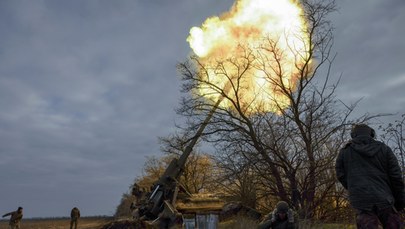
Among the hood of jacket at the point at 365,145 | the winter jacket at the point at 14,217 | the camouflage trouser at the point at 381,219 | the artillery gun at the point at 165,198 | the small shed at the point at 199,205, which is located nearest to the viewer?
the camouflage trouser at the point at 381,219

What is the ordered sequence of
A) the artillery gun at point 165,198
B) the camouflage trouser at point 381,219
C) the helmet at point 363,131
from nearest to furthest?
the camouflage trouser at point 381,219 → the helmet at point 363,131 → the artillery gun at point 165,198

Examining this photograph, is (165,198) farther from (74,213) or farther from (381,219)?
(381,219)

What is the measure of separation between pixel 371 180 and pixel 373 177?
49mm

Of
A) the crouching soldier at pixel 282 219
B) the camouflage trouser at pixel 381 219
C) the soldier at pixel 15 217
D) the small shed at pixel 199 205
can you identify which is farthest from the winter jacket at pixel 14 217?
the camouflage trouser at pixel 381 219

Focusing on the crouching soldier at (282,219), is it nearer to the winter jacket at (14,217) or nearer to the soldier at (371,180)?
the soldier at (371,180)

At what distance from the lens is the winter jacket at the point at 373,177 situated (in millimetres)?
5480

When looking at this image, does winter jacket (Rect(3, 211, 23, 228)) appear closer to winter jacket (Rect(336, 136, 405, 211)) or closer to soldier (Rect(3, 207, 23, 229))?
soldier (Rect(3, 207, 23, 229))

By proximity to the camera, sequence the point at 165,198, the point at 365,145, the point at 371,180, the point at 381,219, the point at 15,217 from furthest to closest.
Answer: the point at 15,217, the point at 165,198, the point at 365,145, the point at 371,180, the point at 381,219

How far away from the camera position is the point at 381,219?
5.46m

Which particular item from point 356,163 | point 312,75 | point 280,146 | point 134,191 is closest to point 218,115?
point 280,146

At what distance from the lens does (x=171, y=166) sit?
74.8ft

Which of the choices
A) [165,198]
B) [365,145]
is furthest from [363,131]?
[165,198]

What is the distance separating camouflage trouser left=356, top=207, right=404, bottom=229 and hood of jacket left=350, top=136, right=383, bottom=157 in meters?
0.71

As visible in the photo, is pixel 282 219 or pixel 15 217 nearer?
pixel 282 219
